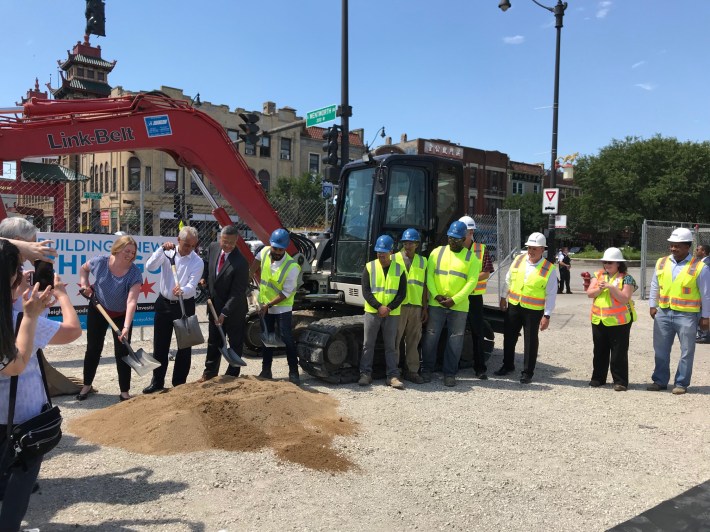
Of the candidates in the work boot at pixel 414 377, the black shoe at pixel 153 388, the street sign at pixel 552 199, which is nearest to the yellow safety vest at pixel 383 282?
the work boot at pixel 414 377

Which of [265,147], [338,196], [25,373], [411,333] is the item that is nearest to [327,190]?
[338,196]

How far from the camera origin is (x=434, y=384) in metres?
6.84

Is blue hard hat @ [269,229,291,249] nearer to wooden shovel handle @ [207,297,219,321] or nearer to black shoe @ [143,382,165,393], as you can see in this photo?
wooden shovel handle @ [207,297,219,321]

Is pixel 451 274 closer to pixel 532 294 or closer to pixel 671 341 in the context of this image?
pixel 532 294

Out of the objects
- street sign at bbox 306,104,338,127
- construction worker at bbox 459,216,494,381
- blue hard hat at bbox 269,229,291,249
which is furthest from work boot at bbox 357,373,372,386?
street sign at bbox 306,104,338,127

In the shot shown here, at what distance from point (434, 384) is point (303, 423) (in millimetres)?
2288

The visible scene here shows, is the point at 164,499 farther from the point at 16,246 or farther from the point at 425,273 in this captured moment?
the point at 425,273

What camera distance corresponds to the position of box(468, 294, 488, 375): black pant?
288 inches

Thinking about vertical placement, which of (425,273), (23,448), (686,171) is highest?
(686,171)

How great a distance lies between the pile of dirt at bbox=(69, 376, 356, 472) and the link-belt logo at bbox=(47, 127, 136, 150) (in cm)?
295

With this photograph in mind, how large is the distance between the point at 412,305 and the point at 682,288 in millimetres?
3220

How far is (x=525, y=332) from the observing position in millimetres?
7215

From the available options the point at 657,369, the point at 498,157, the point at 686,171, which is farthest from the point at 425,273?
the point at 498,157

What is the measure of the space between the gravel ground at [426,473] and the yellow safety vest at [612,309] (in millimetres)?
952
